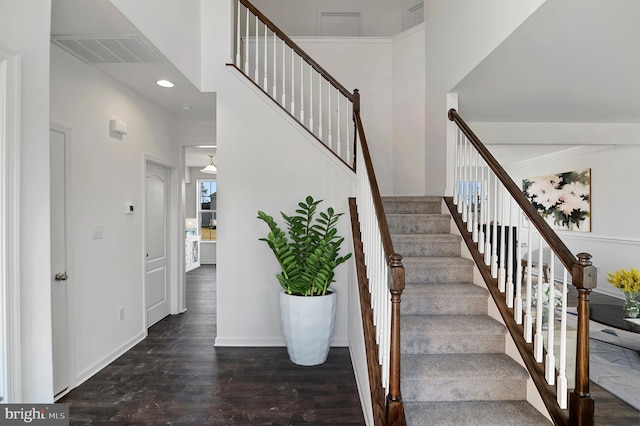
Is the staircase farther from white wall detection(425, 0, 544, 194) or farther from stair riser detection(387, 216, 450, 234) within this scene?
white wall detection(425, 0, 544, 194)

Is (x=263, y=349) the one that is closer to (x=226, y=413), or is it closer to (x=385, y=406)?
(x=226, y=413)

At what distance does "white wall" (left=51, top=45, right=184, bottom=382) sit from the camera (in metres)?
2.66

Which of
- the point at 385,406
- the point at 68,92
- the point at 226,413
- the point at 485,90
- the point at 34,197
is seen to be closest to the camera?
the point at 34,197

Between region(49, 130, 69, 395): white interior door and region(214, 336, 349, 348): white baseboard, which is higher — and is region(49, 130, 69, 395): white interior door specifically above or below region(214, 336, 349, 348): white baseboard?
above

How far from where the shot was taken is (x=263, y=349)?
339cm

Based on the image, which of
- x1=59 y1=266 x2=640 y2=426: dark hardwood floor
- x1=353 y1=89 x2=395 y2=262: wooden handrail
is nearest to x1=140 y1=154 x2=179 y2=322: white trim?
x1=59 y1=266 x2=640 y2=426: dark hardwood floor

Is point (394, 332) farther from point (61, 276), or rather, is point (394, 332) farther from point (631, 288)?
point (631, 288)

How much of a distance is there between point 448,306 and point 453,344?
34cm

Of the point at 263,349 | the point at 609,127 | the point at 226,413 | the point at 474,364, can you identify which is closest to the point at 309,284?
the point at 263,349

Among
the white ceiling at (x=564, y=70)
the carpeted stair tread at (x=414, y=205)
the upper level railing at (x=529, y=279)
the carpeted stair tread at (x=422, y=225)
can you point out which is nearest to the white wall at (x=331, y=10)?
the white ceiling at (x=564, y=70)

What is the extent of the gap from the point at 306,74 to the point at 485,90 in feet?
7.63

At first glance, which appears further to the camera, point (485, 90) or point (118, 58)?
point (485, 90)

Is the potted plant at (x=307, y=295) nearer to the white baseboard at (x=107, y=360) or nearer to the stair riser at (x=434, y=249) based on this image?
the stair riser at (x=434, y=249)

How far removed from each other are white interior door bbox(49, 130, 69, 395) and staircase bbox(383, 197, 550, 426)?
8.45 feet
